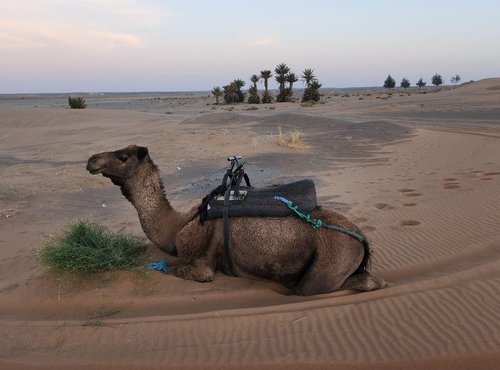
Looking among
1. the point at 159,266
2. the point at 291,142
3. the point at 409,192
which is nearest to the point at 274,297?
the point at 159,266

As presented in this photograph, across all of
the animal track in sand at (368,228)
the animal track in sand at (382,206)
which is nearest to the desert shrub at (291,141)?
the animal track in sand at (382,206)

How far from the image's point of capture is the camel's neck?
568 cm

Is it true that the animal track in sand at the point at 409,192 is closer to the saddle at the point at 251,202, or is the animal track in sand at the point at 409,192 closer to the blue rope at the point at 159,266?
the saddle at the point at 251,202

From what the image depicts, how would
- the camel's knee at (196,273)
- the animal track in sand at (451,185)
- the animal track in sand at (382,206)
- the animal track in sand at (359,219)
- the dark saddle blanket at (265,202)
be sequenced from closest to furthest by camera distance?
1. the dark saddle blanket at (265,202)
2. the camel's knee at (196,273)
3. the animal track in sand at (359,219)
4. the animal track in sand at (382,206)
5. the animal track in sand at (451,185)

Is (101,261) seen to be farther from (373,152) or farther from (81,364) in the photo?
(373,152)

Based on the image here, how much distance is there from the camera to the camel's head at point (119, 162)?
17.9 ft

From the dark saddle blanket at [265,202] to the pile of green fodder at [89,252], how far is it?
138cm

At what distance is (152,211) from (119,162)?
2.35 feet

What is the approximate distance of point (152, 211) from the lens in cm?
572

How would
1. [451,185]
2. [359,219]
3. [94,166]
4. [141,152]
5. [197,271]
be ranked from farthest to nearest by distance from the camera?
[451,185] < [359,219] < [141,152] < [197,271] < [94,166]

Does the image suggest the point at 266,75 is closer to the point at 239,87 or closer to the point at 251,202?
the point at 239,87

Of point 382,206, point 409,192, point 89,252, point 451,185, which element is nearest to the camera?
point 89,252

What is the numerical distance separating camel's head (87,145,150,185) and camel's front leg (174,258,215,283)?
1.33 meters

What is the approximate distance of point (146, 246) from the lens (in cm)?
657
